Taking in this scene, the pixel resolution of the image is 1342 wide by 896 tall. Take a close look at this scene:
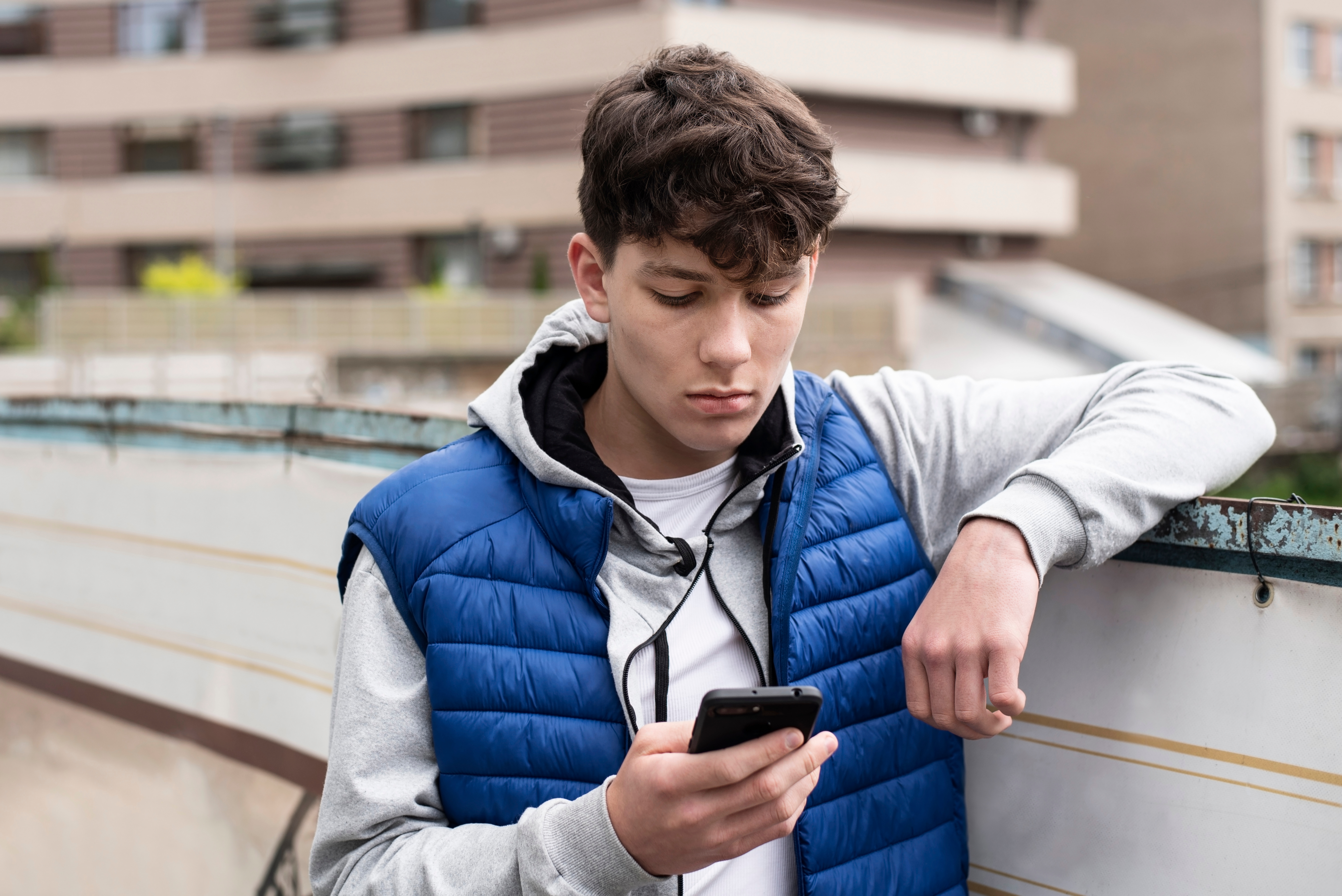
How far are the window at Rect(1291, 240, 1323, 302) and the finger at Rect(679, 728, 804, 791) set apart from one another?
36595 millimetres

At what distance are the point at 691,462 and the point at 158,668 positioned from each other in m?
2.49

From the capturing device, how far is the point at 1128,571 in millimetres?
1890

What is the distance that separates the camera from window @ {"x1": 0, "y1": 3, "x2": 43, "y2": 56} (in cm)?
3067

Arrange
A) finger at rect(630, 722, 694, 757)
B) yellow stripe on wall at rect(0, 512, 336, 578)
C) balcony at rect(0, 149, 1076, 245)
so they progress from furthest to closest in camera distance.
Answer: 1. balcony at rect(0, 149, 1076, 245)
2. yellow stripe on wall at rect(0, 512, 336, 578)
3. finger at rect(630, 722, 694, 757)

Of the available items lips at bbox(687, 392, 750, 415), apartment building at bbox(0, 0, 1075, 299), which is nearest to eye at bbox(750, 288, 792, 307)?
lips at bbox(687, 392, 750, 415)

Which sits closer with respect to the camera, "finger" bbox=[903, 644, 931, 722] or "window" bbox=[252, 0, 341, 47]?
"finger" bbox=[903, 644, 931, 722]

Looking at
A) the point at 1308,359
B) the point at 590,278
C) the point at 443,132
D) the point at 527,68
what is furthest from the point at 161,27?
the point at 590,278

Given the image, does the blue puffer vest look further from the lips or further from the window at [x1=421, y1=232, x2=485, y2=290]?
the window at [x1=421, y1=232, x2=485, y2=290]

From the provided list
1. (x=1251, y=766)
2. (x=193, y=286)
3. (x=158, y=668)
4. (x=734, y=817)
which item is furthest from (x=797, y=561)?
(x=193, y=286)

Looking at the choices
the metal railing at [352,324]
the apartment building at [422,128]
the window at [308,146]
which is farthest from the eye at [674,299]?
the window at [308,146]

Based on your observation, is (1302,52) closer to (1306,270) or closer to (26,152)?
(1306,270)

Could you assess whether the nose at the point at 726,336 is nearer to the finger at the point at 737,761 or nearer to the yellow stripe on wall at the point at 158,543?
the finger at the point at 737,761

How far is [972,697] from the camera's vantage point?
1605 millimetres

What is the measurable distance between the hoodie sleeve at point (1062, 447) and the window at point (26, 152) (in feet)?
111
